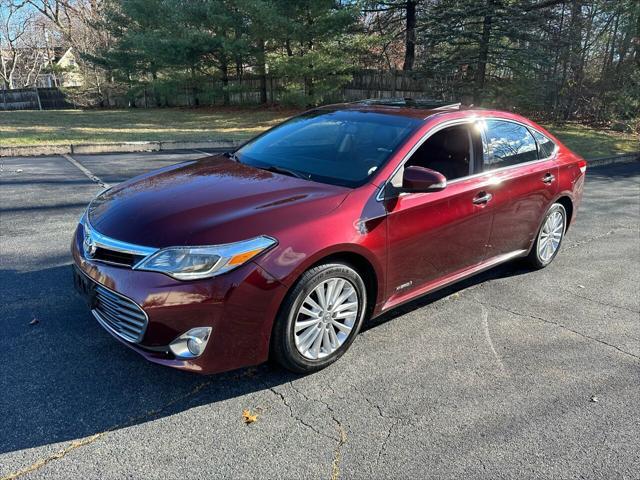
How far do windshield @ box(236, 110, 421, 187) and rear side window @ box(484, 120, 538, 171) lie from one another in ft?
2.73

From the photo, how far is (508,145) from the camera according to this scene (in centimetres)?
429

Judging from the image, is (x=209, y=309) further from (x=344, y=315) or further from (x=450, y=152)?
(x=450, y=152)

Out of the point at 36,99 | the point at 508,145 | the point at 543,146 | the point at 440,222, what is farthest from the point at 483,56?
the point at 36,99

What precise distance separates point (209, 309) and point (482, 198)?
242 cm

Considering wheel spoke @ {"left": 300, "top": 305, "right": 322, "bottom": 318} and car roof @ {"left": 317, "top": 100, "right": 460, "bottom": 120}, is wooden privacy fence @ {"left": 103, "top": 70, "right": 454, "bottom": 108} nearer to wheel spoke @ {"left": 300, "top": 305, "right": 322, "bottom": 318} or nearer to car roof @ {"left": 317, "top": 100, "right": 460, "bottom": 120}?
car roof @ {"left": 317, "top": 100, "right": 460, "bottom": 120}

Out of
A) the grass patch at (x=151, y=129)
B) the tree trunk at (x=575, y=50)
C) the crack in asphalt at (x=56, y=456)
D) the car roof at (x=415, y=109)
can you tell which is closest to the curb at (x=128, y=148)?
the grass patch at (x=151, y=129)

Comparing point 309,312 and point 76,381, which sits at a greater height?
point 309,312

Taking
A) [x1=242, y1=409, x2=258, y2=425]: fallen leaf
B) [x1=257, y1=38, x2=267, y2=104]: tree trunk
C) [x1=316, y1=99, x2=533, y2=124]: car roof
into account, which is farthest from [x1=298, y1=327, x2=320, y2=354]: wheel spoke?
[x1=257, y1=38, x2=267, y2=104]: tree trunk

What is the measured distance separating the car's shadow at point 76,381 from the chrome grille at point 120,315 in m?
0.34

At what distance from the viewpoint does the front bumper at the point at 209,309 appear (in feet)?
8.28

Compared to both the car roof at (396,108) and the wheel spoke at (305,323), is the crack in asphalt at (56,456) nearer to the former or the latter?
the wheel spoke at (305,323)

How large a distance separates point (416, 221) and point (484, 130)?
1.26 meters

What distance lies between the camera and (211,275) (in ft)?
8.36

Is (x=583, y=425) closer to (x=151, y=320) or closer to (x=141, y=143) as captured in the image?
(x=151, y=320)
